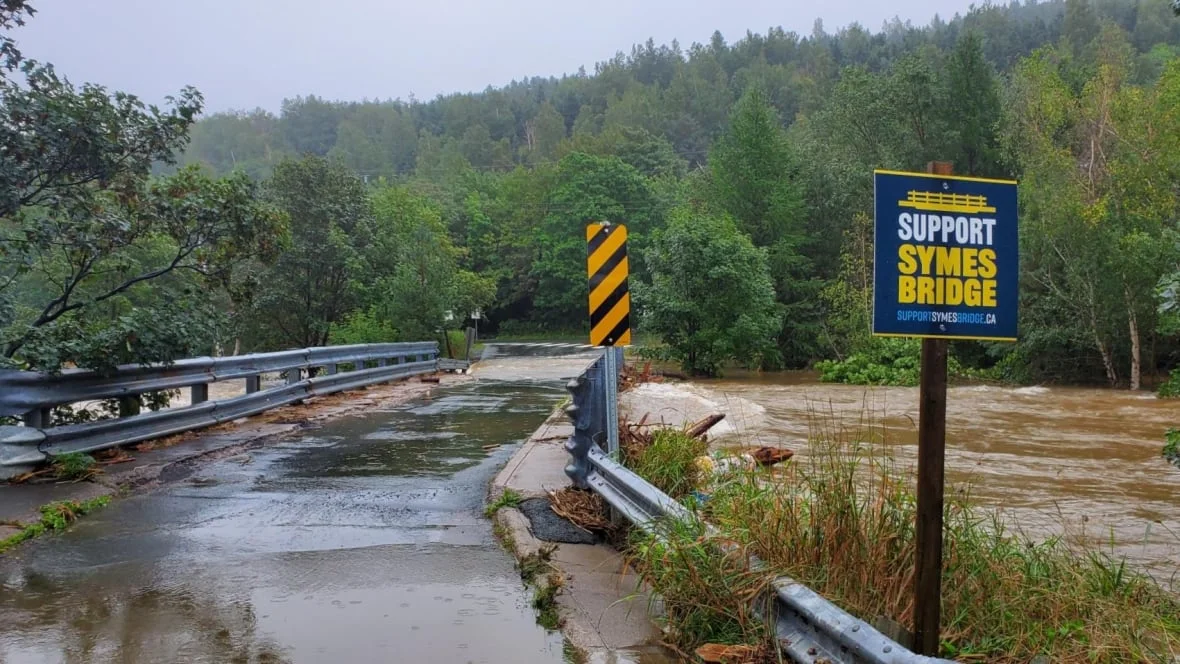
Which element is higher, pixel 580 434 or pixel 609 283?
pixel 609 283

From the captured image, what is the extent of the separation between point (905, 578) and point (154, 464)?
6965 millimetres

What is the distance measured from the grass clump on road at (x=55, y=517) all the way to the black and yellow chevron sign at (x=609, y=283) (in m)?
4.04

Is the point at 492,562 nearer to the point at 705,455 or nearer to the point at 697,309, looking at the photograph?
the point at 705,455

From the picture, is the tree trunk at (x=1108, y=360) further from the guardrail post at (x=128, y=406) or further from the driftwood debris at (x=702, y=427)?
the guardrail post at (x=128, y=406)

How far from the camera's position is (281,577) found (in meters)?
5.15

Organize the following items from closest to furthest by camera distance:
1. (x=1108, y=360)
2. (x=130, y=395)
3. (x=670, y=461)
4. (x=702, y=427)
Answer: (x=670, y=461)
(x=702, y=427)
(x=130, y=395)
(x=1108, y=360)

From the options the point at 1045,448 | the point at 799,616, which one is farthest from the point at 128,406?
the point at 1045,448

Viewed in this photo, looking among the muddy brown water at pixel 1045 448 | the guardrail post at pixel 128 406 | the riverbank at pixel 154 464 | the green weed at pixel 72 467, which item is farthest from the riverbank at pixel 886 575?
the guardrail post at pixel 128 406

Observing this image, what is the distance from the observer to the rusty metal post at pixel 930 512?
3256mm

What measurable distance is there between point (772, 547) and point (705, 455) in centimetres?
266

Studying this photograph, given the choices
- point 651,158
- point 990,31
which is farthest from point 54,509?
point 990,31

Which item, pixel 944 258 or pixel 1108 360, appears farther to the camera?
pixel 1108 360

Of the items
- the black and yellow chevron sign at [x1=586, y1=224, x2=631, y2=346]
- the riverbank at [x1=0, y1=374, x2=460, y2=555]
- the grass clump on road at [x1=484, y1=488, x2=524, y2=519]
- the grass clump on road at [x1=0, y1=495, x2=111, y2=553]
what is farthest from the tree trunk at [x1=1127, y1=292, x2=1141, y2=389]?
the grass clump on road at [x1=0, y1=495, x2=111, y2=553]

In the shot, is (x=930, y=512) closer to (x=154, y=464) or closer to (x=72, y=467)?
(x=72, y=467)
